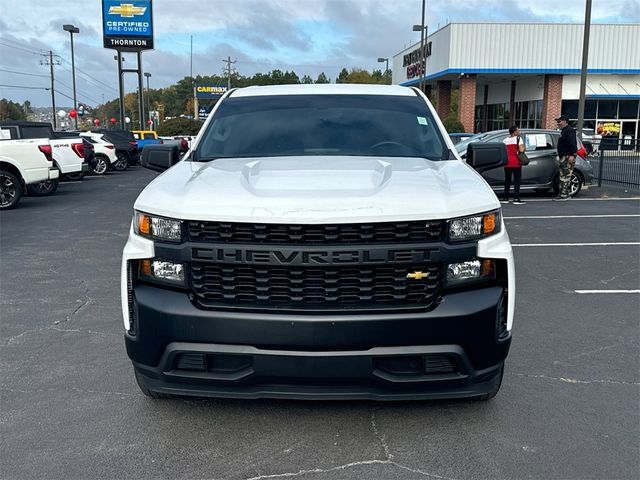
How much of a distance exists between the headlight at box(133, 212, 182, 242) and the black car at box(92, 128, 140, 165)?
998 inches

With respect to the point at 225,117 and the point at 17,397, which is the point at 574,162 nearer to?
the point at 225,117

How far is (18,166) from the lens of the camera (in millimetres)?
13812

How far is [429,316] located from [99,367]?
8.46 feet

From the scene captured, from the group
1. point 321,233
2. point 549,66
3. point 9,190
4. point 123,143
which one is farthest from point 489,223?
point 549,66

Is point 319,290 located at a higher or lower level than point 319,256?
lower

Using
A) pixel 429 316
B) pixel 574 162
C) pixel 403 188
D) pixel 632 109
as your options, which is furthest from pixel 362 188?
pixel 632 109

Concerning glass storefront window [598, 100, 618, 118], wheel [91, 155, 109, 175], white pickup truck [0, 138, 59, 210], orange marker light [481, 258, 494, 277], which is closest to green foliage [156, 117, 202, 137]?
glass storefront window [598, 100, 618, 118]

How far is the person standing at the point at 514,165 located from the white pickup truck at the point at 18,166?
997cm

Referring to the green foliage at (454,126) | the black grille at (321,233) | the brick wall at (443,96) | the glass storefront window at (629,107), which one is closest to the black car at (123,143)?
the green foliage at (454,126)

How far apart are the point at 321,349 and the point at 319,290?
0.29 meters

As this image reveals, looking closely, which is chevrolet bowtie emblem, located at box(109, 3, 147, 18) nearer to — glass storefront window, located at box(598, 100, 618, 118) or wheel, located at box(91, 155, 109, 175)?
wheel, located at box(91, 155, 109, 175)

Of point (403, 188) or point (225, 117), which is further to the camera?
point (225, 117)

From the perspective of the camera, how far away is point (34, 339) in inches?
206

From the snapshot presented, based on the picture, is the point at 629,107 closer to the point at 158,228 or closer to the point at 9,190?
the point at 9,190
